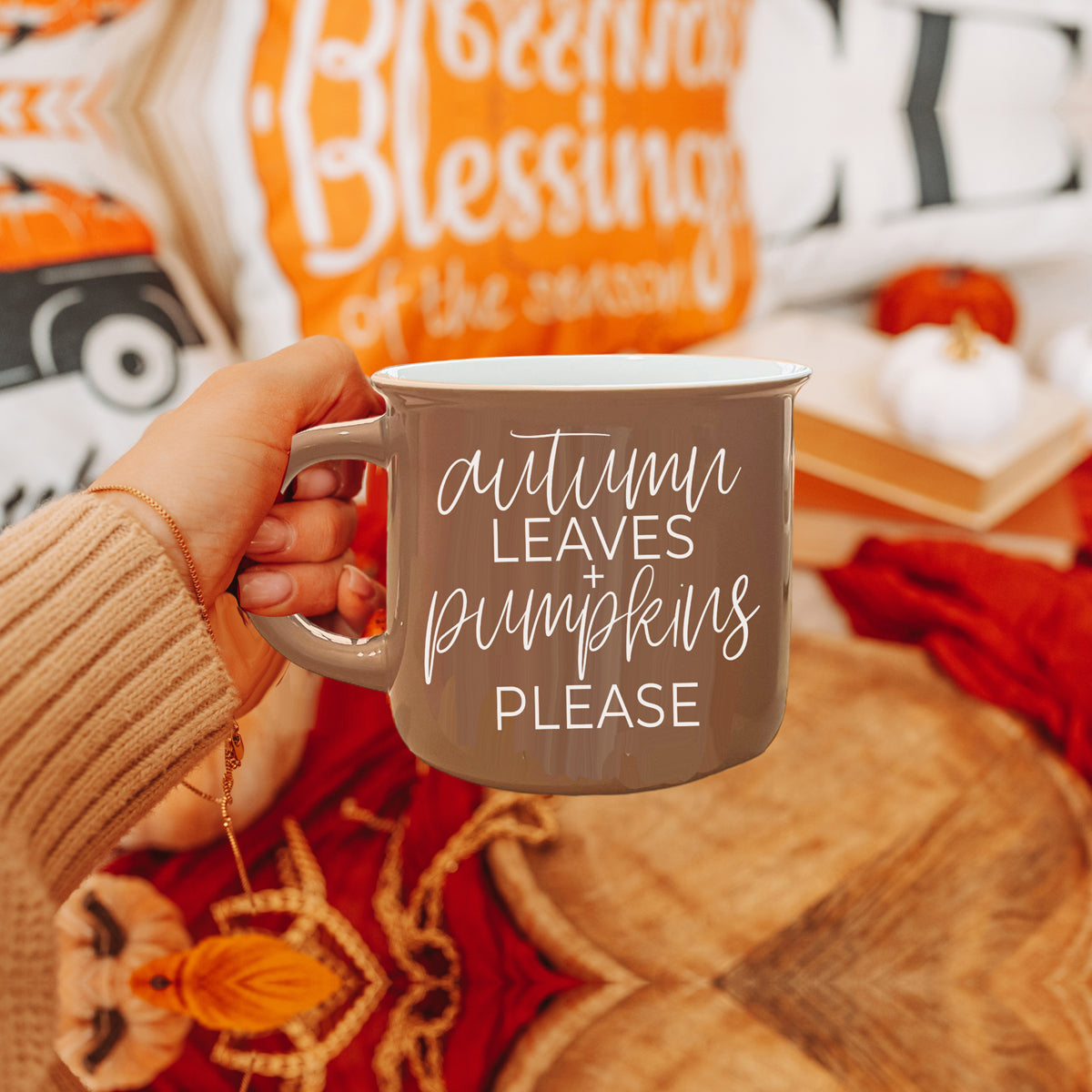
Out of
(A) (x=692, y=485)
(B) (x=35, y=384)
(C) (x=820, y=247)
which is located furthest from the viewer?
(C) (x=820, y=247)

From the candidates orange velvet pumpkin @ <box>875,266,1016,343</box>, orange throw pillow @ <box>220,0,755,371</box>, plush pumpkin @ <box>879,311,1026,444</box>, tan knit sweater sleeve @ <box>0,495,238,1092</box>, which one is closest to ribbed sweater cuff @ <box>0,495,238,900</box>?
tan knit sweater sleeve @ <box>0,495,238,1092</box>

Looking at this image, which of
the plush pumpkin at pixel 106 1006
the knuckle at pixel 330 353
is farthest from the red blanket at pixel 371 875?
the knuckle at pixel 330 353

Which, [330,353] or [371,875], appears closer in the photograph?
[330,353]

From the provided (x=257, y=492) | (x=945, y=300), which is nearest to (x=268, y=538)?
(x=257, y=492)

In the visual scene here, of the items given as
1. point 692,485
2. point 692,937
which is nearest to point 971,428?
point 692,937

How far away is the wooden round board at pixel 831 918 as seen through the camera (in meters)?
0.51

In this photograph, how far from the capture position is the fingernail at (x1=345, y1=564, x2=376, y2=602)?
0.44 m

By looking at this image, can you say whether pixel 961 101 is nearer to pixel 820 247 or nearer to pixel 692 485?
pixel 820 247

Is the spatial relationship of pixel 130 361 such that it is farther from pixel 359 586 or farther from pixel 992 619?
pixel 992 619

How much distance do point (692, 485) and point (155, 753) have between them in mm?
243

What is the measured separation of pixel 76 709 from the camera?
34cm

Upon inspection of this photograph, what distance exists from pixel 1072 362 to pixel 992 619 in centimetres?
60

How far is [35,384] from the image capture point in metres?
0.53

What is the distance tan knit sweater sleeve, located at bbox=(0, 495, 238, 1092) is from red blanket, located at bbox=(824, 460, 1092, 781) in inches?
24.3
